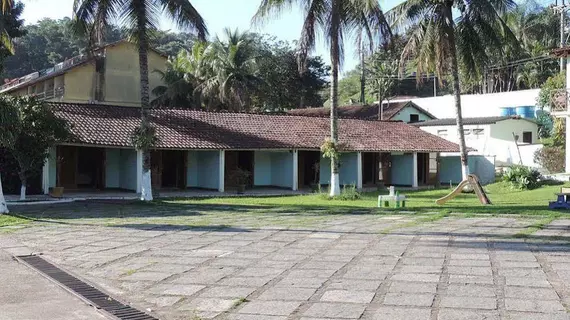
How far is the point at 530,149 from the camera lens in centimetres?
3534

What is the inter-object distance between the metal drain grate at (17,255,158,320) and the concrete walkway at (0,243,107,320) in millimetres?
116

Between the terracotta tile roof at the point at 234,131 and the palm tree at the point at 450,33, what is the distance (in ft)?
18.1

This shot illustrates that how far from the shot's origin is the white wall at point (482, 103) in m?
44.5

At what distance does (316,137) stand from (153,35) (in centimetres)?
1080

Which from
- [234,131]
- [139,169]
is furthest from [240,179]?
[139,169]

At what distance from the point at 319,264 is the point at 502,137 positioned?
31140mm

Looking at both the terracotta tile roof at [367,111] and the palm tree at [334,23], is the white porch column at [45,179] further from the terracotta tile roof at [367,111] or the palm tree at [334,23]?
the terracotta tile roof at [367,111]

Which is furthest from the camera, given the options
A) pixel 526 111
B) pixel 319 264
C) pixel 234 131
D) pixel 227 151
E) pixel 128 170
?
pixel 526 111

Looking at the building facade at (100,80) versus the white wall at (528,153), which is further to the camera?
the building facade at (100,80)

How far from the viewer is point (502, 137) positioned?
3691cm

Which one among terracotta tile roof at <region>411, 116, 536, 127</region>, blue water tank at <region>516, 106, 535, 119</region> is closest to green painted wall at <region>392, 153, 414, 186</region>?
terracotta tile roof at <region>411, 116, 536, 127</region>

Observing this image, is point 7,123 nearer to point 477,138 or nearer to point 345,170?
point 345,170

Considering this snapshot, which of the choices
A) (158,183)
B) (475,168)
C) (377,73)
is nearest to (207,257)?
(158,183)

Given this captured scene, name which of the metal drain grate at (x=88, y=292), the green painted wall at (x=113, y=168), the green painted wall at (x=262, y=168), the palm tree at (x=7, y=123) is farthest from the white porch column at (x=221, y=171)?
the metal drain grate at (x=88, y=292)
